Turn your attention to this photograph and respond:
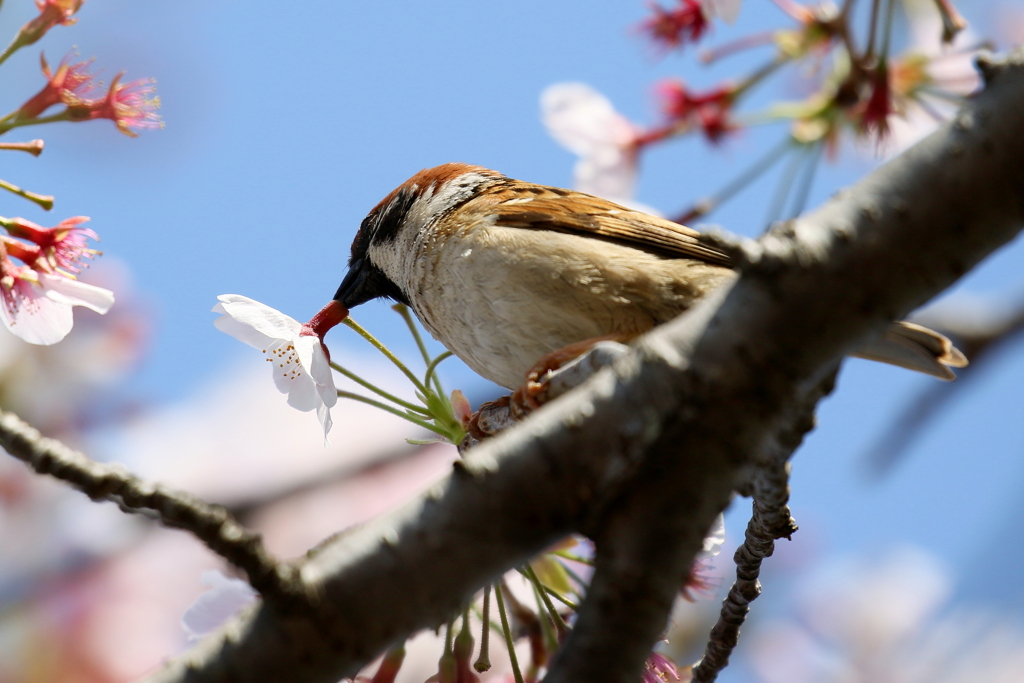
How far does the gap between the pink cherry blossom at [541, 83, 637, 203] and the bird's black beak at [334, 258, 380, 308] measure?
1.02 meters

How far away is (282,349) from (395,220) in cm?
94

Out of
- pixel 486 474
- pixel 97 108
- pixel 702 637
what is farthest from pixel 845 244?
pixel 702 637

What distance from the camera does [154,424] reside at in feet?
13.6

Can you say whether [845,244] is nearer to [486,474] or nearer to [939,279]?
[939,279]

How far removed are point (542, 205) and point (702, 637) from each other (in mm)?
1910

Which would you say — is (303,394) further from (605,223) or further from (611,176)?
(611,176)

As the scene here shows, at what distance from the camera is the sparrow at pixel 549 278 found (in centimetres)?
222

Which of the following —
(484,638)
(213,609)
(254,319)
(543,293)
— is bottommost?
(213,609)

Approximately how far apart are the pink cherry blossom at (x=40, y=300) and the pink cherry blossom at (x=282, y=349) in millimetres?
272

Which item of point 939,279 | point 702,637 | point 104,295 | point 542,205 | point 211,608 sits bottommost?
point 702,637

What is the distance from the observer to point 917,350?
2295 millimetres

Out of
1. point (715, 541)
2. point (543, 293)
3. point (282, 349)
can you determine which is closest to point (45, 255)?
point (282, 349)

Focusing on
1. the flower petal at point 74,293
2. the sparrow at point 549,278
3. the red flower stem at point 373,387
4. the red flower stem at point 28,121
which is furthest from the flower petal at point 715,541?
the red flower stem at point 28,121

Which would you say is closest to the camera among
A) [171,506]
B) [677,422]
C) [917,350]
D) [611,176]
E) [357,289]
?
[171,506]
